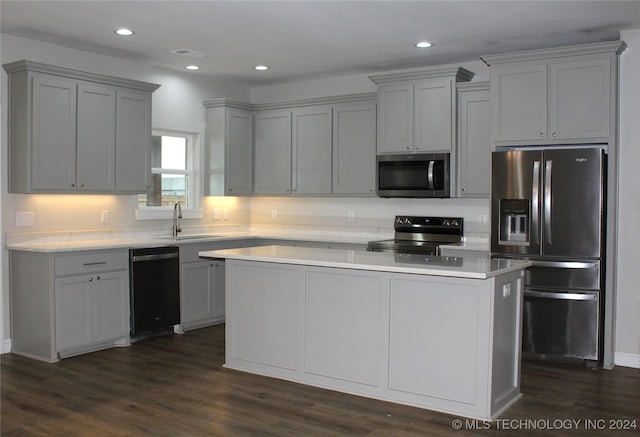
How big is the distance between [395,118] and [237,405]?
3.27m

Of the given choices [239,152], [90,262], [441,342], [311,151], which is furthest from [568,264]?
[90,262]

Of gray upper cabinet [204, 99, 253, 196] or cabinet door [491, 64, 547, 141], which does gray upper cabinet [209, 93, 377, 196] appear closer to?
gray upper cabinet [204, 99, 253, 196]

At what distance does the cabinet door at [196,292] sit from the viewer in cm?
591

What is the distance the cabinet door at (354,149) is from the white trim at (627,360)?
265 centimetres

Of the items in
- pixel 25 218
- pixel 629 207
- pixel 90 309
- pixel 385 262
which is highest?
pixel 629 207

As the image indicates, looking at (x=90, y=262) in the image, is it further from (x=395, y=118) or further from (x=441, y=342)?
(x=395, y=118)

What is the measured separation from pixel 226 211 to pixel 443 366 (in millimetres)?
4047

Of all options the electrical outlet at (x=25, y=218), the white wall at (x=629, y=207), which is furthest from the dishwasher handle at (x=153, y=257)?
the white wall at (x=629, y=207)

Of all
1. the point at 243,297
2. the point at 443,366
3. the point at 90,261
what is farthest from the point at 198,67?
the point at 443,366

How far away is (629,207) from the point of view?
194 inches

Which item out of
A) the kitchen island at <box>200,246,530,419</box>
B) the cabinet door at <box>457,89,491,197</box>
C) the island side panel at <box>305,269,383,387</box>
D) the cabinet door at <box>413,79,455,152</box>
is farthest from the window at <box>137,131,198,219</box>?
the cabinet door at <box>457,89,491,197</box>

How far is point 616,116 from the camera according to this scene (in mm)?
4832

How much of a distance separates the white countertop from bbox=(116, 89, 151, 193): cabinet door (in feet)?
5.07

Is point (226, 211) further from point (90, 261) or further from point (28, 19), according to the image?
point (28, 19)
